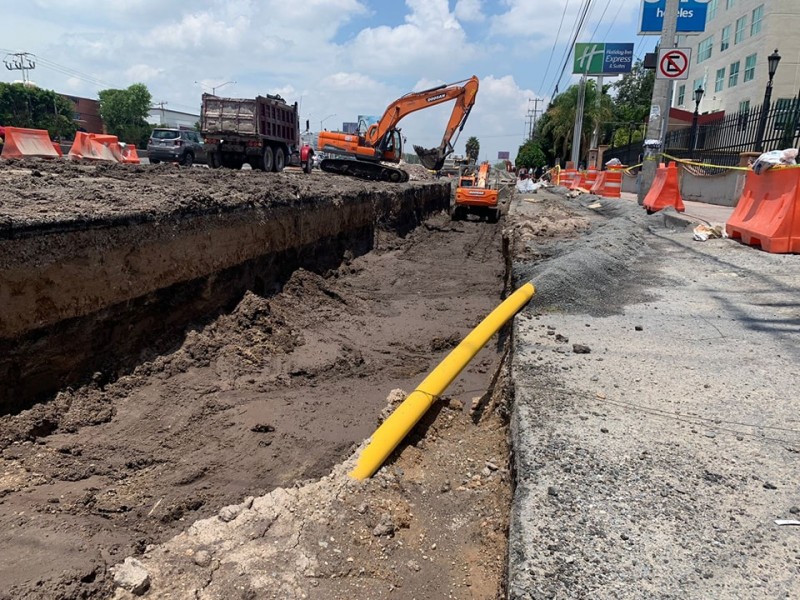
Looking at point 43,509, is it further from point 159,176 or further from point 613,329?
point 159,176

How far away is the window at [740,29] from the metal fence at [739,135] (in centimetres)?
2610

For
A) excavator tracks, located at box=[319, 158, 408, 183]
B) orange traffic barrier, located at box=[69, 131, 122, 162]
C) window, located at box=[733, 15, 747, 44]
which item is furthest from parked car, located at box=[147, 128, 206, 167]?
window, located at box=[733, 15, 747, 44]

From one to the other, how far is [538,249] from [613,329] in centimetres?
337

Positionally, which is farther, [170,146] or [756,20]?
[756,20]

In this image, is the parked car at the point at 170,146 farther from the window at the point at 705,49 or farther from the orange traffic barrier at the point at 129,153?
the window at the point at 705,49

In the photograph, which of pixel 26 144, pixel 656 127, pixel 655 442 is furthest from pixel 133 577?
pixel 26 144

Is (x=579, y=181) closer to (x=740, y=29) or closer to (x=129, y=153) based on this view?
(x=129, y=153)

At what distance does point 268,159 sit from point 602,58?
37439 millimetres

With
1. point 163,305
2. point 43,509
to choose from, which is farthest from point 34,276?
point 43,509

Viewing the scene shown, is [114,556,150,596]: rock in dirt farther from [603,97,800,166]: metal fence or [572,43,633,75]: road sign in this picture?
[572,43,633,75]: road sign

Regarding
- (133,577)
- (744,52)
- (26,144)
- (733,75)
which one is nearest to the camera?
(133,577)

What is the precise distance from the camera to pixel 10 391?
13.8ft

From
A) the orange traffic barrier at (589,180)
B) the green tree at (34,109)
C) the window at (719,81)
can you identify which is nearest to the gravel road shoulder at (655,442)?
the orange traffic barrier at (589,180)

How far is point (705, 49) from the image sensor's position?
48219 millimetres
